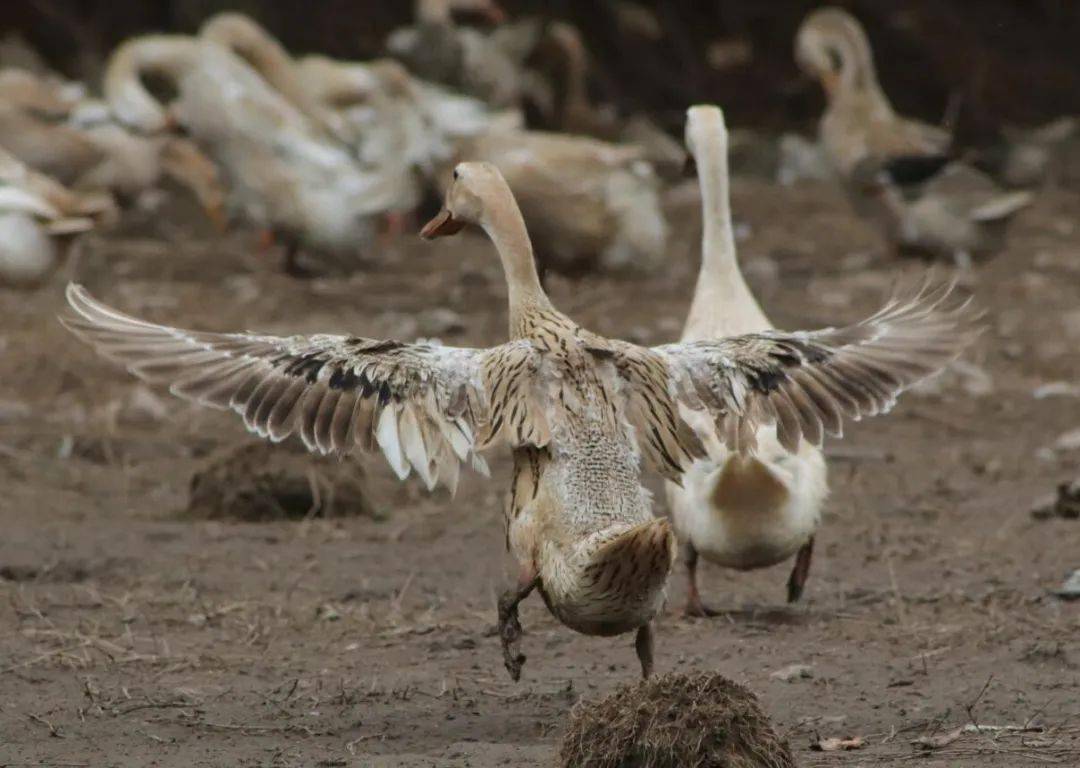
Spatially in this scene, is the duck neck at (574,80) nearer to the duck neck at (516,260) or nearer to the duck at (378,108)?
the duck at (378,108)

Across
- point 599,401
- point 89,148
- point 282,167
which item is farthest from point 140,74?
point 599,401

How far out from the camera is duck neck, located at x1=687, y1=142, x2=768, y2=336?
270 inches

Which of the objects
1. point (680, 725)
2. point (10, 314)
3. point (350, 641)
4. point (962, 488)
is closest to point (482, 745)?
point (680, 725)

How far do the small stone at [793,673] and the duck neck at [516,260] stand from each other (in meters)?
1.27

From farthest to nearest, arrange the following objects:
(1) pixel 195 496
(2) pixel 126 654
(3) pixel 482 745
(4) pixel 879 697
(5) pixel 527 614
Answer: (1) pixel 195 496 < (5) pixel 527 614 < (2) pixel 126 654 < (4) pixel 879 697 < (3) pixel 482 745

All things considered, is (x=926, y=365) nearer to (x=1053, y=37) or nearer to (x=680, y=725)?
(x=680, y=725)

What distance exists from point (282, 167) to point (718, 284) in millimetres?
5667

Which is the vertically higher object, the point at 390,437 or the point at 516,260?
the point at 516,260

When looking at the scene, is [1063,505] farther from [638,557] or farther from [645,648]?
[638,557]

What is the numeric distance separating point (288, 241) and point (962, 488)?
514cm

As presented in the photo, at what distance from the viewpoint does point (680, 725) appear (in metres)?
4.29

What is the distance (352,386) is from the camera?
5383 mm

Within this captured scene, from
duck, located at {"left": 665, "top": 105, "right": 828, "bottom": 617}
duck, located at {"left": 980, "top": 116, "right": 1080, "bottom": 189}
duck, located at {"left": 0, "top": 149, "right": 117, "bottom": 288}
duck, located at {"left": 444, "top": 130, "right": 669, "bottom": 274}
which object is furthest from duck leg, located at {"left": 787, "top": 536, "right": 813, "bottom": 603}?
duck, located at {"left": 980, "top": 116, "right": 1080, "bottom": 189}

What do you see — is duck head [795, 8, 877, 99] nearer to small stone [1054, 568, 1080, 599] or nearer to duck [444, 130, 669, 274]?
duck [444, 130, 669, 274]
